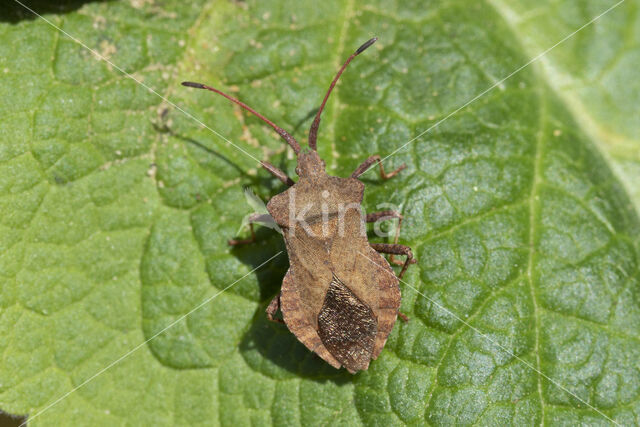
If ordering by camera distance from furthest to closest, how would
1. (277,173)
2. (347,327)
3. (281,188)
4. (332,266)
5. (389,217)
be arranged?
(281,188)
(277,173)
(389,217)
(332,266)
(347,327)

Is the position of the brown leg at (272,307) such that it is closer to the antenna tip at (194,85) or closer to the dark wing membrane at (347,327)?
the dark wing membrane at (347,327)

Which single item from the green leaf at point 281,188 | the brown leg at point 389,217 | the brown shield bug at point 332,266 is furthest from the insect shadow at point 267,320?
the brown leg at point 389,217

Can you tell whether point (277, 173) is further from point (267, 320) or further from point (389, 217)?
point (267, 320)

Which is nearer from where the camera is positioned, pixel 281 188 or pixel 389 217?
pixel 389 217

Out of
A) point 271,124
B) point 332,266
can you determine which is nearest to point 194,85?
point 271,124

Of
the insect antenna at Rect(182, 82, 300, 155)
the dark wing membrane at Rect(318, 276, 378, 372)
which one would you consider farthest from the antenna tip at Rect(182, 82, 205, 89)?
the dark wing membrane at Rect(318, 276, 378, 372)

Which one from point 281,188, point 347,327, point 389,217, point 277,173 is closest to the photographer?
point 347,327
